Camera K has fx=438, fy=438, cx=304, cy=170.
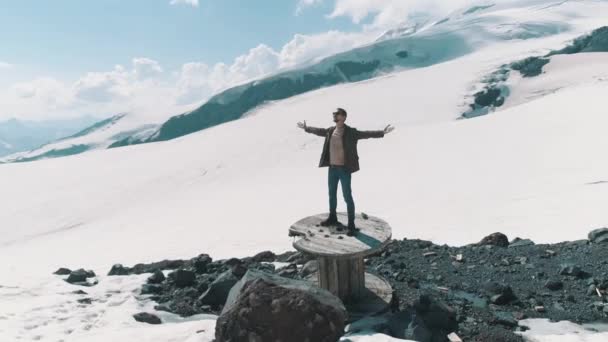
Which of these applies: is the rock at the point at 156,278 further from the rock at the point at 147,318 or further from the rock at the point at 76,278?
the rock at the point at 147,318

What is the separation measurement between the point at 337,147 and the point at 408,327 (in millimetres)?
3155

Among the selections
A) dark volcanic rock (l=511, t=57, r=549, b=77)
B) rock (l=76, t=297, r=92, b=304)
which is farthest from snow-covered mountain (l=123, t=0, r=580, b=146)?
rock (l=76, t=297, r=92, b=304)

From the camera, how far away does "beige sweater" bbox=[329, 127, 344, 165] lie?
7688 millimetres

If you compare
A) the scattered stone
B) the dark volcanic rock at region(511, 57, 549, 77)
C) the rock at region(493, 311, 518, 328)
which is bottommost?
the rock at region(493, 311, 518, 328)

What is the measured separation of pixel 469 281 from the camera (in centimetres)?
830

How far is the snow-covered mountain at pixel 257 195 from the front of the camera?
878cm

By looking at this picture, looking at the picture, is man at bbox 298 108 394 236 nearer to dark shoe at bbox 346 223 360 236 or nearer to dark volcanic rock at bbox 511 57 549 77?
dark shoe at bbox 346 223 360 236

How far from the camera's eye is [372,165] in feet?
86.8

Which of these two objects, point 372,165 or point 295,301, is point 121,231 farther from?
point 295,301

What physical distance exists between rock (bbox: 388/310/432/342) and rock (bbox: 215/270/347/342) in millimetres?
925

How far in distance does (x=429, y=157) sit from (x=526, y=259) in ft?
56.4

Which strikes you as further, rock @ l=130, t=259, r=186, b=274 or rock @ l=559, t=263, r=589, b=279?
rock @ l=130, t=259, r=186, b=274

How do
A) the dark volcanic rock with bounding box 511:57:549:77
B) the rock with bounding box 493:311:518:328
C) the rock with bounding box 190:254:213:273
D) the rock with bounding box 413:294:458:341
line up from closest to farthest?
the rock with bounding box 413:294:458:341 < the rock with bounding box 493:311:518:328 < the rock with bounding box 190:254:213:273 < the dark volcanic rock with bounding box 511:57:549:77

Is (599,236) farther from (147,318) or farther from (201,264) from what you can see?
(147,318)
